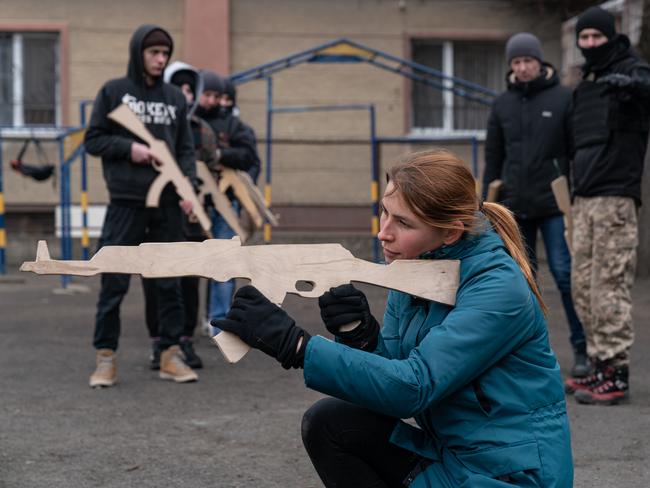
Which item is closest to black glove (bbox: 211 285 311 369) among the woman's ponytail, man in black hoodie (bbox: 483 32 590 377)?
the woman's ponytail

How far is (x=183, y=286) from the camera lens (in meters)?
7.05

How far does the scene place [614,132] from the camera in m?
5.30

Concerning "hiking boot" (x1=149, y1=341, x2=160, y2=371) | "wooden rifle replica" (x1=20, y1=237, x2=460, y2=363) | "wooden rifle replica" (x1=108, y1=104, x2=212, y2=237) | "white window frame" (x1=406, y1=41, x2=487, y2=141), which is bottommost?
"hiking boot" (x1=149, y1=341, x2=160, y2=371)

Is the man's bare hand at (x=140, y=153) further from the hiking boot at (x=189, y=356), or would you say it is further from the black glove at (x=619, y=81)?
the black glove at (x=619, y=81)

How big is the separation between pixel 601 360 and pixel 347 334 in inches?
117

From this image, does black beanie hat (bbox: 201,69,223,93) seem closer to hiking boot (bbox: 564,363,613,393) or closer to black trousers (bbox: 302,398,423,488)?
hiking boot (bbox: 564,363,613,393)

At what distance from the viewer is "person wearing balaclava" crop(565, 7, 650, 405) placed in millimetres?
5242

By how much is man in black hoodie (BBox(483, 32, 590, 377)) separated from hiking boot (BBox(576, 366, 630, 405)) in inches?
23.4

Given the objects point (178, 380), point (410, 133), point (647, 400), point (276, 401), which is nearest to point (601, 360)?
point (647, 400)

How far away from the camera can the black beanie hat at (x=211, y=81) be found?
7215mm

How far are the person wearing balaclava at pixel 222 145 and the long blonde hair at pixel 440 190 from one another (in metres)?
4.66

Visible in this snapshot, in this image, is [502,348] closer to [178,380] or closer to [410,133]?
[178,380]

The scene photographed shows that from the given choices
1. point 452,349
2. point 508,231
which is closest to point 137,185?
point 508,231

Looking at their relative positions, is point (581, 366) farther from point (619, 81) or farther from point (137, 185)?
point (137, 185)
